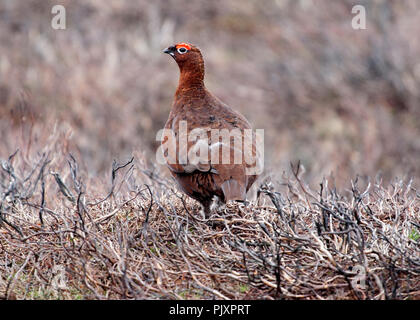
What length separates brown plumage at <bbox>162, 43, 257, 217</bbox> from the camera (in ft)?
13.0

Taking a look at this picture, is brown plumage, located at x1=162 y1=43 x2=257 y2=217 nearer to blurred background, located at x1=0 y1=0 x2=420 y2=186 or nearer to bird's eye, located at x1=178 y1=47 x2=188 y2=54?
bird's eye, located at x1=178 y1=47 x2=188 y2=54

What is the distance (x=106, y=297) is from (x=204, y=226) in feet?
3.17

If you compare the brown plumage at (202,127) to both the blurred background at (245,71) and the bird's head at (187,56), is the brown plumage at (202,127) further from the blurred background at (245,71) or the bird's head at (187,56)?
the blurred background at (245,71)

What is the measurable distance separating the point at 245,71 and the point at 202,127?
299 inches

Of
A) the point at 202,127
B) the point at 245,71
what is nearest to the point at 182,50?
the point at 202,127

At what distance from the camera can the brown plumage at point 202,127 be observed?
397 cm

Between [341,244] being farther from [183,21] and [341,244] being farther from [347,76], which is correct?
[183,21]

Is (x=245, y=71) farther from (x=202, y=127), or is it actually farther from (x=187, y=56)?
(x=202, y=127)

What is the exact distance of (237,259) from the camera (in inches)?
133

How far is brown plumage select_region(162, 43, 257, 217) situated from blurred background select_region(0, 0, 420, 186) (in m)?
4.37

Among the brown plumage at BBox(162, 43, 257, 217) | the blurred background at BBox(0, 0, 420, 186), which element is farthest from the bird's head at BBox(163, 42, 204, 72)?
the blurred background at BBox(0, 0, 420, 186)

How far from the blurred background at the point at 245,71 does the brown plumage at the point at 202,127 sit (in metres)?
4.37

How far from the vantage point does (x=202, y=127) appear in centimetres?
421
